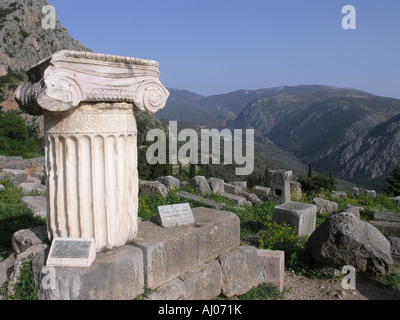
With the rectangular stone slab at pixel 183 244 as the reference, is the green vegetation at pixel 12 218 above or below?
below

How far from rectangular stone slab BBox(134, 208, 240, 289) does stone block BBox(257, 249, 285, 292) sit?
1.61 feet

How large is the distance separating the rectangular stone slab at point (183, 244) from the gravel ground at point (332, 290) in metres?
1.20

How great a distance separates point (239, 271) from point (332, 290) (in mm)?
1609

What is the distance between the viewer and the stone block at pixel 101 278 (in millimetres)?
2896

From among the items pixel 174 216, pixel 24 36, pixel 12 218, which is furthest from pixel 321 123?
pixel 174 216

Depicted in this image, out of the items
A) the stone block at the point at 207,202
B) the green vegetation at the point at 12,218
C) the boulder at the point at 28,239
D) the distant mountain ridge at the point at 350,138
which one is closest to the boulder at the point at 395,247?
the stone block at the point at 207,202

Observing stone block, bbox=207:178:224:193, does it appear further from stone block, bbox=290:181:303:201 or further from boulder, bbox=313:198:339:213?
boulder, bbox=313:198:339:213

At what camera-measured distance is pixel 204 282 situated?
4090 mm

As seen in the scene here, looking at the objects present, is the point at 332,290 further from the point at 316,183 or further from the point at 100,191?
the point at 316,183

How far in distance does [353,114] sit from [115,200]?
126 m

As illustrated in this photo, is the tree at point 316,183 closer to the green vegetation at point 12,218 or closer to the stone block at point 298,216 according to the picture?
the stone block at point 298,216

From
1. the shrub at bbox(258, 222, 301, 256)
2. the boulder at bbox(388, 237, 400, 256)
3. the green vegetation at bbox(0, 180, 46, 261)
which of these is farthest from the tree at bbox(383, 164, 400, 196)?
the green vegetation at bbox(0, 180, 46, 261)
